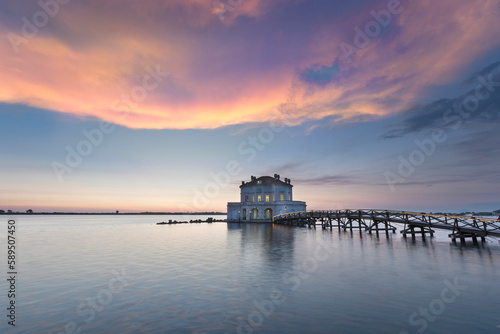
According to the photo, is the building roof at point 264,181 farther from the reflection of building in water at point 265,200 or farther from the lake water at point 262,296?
the lake water at point 262,296

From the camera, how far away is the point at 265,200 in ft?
250

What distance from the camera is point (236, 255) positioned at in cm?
2434

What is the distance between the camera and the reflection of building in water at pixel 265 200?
74250mm

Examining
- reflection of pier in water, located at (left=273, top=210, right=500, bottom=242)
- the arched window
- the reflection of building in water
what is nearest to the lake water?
reflection of pier in water, located at (left=273, top=210, right=500, bottom=242)

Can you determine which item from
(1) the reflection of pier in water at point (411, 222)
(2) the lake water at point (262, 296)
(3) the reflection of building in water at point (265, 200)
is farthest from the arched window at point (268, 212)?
(2) the lake water at point (262, 296)

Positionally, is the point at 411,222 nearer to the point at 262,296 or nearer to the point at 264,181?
the point at 262,296

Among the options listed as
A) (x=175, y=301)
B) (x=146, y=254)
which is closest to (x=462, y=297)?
(x=175, y=301)

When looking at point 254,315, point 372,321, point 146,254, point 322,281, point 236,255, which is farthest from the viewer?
point 146,254

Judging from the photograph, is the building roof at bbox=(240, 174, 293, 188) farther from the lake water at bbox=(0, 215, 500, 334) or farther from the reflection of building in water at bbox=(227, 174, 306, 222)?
the lake water at bbox=(0, 215, 500, 334)

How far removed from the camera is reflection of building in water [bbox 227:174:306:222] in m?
74.2

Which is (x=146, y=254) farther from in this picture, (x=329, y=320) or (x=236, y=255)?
(x=329, y=320)

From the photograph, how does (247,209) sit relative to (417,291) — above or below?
above

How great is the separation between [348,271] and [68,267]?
67.2ft

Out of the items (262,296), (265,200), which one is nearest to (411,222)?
(262,296)
